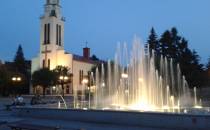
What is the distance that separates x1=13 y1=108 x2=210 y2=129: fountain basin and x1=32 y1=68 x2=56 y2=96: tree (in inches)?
1617

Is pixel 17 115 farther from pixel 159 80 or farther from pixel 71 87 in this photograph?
pixel 71 87

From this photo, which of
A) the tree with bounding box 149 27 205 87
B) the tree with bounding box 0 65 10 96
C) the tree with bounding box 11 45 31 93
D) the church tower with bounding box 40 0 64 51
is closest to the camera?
the tree with bounding box 149 27 205 87

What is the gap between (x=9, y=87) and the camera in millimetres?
65250

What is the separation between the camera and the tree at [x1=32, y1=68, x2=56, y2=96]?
5981 centimetres

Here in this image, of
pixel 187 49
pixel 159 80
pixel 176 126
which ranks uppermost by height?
pixel 187 49

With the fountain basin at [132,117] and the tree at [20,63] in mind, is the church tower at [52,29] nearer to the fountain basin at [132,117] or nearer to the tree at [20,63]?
the tree at [20,63]

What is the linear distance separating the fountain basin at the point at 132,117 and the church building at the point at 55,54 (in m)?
48.3

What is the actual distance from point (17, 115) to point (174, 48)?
102 feet

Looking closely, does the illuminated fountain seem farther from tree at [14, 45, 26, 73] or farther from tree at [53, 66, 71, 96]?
tree at [14, 45, 26, 73]

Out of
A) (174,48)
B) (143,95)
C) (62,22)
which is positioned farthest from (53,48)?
(143,95)

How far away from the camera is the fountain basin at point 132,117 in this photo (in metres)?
13.1

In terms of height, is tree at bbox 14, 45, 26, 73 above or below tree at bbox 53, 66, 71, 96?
above

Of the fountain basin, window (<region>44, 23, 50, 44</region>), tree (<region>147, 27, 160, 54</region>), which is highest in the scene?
window (<region>44, 23, 50, 44</region>)

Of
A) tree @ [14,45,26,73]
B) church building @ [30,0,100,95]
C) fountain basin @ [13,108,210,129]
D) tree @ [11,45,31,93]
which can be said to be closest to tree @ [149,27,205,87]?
church building @ [30,0,100,95]
